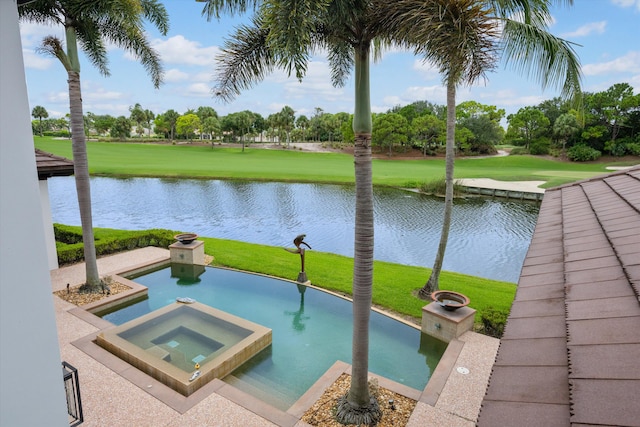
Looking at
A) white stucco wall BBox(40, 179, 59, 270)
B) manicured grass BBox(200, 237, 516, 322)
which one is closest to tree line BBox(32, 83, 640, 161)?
manicured grass BBox(200, 237, 516, 322)

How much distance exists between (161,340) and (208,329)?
0.99m

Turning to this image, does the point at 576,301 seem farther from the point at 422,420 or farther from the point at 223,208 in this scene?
the point at 223,208

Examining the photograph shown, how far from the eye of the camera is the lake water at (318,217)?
55.0ft

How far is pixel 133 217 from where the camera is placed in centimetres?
2278

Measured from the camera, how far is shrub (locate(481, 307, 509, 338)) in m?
8.12

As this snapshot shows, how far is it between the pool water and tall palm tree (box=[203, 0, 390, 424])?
1.48m

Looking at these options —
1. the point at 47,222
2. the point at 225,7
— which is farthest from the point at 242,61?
the point at 47,222

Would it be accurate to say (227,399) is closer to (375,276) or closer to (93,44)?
(375,276)

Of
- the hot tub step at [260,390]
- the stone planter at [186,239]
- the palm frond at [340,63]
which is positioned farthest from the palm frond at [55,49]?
the hot tub step at [260,390]

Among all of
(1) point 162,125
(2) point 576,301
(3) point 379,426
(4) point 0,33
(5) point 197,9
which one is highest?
(1) point 162,125

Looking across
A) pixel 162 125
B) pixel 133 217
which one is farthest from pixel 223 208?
pixel 162 125

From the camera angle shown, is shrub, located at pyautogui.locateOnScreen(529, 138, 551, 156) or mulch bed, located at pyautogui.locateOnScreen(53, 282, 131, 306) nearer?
mulch bed, located at pyautogui.locateOnScreen(53, 282, 131, 306)

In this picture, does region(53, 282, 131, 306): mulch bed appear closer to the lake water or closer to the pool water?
the pool water

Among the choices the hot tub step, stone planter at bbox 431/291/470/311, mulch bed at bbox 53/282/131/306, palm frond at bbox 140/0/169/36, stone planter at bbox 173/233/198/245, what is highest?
palm frond at bbox 140/0/169/36
